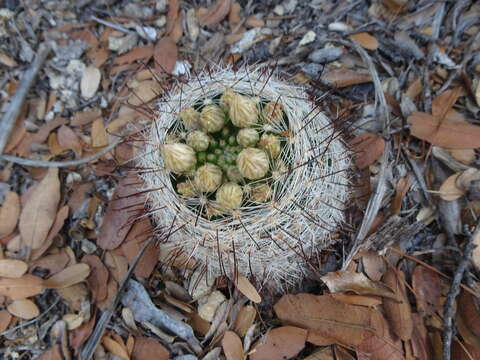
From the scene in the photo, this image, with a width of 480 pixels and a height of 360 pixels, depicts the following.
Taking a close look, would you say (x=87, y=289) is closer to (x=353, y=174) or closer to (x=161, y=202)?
(x=161, y=202)

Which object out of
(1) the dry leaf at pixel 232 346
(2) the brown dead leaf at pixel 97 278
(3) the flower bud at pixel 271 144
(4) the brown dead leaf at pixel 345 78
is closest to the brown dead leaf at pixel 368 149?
(4) the brown dead leaf at pixel 345 78

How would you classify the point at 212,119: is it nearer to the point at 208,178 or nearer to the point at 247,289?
the point at 208,178

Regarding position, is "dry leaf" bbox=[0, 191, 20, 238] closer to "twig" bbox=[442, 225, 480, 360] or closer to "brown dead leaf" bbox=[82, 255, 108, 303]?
"brown dead leaf" bbox=[82, 255, 108, 303]

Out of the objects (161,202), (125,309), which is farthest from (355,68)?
(125,309)

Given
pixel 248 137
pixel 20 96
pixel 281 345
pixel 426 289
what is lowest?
pixel 426 289

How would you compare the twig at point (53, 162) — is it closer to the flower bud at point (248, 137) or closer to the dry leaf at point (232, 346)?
the flower bud at point (248, 137)

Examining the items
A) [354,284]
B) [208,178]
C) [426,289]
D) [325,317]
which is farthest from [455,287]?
[208,178]
